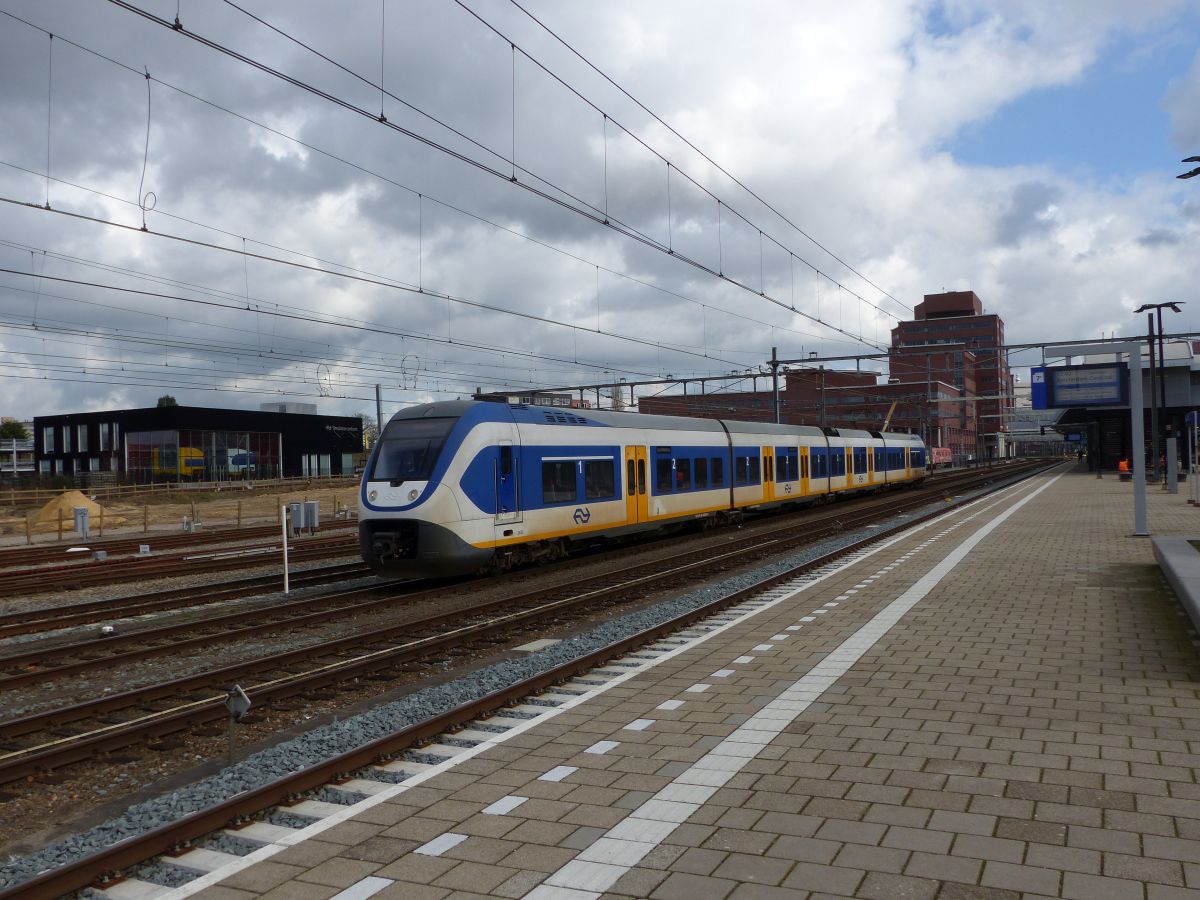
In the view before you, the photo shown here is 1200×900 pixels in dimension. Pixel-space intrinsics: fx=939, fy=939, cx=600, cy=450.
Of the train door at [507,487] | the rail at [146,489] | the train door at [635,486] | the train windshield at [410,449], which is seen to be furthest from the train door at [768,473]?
the rail at [146,489]

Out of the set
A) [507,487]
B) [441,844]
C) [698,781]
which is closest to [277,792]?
[441,844]

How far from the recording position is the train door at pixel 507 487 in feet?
53.1

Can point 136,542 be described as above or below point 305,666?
above

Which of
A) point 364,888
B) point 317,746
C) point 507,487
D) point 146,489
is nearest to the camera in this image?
point 364,888

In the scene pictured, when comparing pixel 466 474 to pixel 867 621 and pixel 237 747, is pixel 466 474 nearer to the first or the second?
pixel 867 621

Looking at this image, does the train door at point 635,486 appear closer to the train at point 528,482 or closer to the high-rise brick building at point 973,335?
the train at point 528,482

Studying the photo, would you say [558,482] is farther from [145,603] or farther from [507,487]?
[145,603]

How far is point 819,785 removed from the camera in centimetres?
526

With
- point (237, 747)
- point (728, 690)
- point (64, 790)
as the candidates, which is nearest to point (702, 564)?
point (728, 690)

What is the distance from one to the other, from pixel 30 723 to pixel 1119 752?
26.5 ft

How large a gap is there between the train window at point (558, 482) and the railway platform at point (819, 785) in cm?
801

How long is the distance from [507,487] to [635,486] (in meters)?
5.25

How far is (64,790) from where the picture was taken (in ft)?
21.0

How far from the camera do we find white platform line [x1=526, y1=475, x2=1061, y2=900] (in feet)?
13.9
